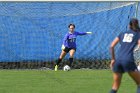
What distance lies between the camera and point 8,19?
2173 centimetres

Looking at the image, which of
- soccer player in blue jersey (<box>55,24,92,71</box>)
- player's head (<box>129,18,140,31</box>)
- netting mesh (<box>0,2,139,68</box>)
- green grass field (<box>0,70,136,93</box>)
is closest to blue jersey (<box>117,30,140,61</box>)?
player's head (<box>129,18,140,31</box>)

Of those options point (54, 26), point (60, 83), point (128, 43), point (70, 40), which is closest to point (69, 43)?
point (70, 40)

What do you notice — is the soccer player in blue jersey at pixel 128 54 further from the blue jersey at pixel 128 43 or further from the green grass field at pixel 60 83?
the green grass field at pixel 60 83

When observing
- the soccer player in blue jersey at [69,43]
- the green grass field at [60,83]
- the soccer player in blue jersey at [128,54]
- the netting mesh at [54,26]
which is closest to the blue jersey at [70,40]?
the soccer player in blue jersey at [69,43]

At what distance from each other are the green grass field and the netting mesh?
11.9 ft

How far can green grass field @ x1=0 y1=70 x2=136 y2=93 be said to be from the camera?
44.9 feet

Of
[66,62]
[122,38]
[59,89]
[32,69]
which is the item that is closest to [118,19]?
[66,62]

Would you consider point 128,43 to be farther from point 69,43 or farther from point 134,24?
point 69,43

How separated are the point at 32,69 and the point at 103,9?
4.16m

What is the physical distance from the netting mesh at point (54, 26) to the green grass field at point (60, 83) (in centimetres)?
363

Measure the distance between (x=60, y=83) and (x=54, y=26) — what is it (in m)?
6.92

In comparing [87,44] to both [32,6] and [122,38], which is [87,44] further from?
[122,38]

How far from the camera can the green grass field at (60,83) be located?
13693mm

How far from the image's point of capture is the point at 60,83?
50.8 feet
